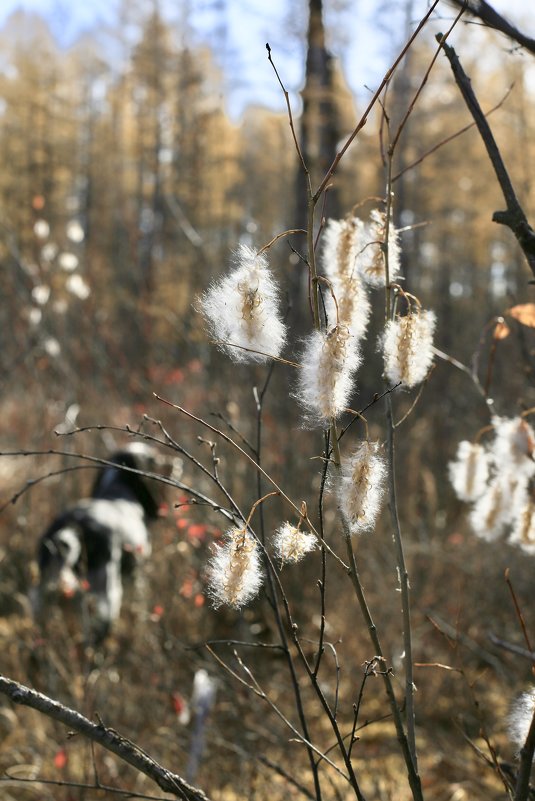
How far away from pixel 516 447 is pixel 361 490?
0.47 m

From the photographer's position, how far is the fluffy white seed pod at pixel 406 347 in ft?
3.89

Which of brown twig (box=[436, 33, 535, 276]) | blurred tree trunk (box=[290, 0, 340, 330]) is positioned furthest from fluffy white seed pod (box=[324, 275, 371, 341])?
blurred tree trunk (box=[290, 0, 340, 330])

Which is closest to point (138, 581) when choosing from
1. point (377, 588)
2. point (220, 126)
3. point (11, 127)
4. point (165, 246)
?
point (377, 588)

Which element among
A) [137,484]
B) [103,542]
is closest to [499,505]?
[103,542]

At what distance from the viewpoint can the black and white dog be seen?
155 inches

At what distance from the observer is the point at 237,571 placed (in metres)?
1.07

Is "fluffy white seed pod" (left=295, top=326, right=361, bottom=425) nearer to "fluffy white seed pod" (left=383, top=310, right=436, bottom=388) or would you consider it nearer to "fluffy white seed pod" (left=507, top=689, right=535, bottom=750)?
"fluffy white seed pod" (left=383, top=310, right=436, bottom=388)

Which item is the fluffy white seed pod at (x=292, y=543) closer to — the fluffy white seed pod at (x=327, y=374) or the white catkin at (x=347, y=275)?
the fluffy white seed pod at (x=327, y=374)

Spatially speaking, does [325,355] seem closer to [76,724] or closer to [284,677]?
[76,724]

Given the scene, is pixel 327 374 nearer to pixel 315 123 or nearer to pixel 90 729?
pixel 90 729

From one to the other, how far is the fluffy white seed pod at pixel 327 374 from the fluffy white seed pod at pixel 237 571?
0.20 meters

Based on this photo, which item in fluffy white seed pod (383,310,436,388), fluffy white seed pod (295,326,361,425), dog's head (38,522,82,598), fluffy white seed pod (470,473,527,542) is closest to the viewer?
fluffy white seed pod (295,326,361,425)

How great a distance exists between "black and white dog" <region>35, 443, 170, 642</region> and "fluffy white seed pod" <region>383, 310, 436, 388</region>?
238 cm

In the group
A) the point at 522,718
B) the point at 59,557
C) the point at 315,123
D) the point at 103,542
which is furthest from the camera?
the point at 315,123
